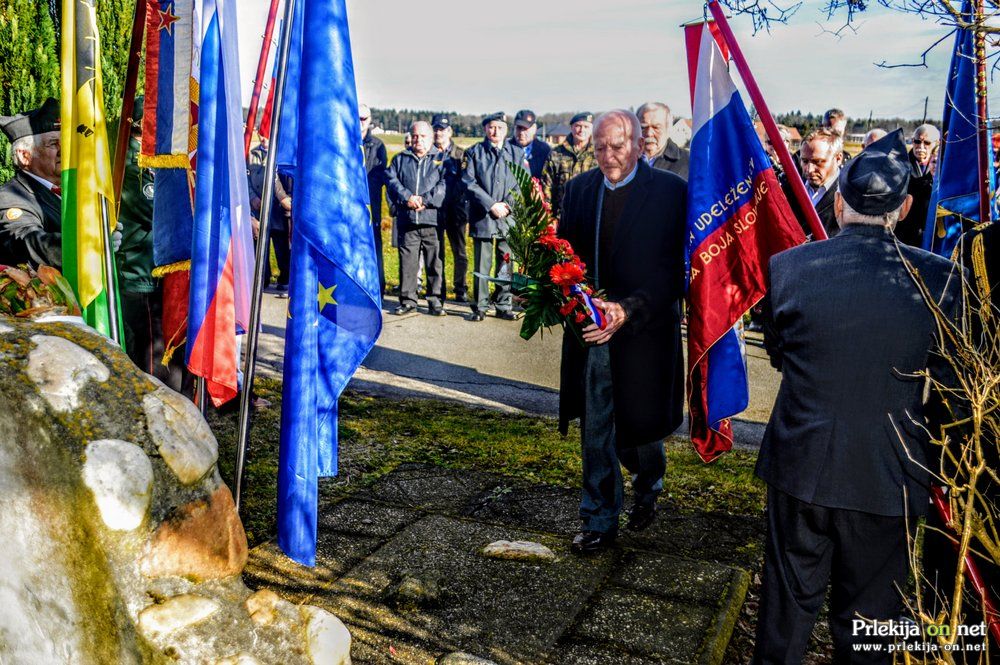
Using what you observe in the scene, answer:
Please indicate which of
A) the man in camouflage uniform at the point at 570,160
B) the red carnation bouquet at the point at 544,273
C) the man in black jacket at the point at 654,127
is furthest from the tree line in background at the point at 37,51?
the man in camouflage uniform at the point at 570,160

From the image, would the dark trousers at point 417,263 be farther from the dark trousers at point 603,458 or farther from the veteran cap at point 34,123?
the dark trousers at point 603,458

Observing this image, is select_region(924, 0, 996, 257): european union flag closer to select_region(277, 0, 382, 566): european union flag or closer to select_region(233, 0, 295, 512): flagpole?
select_region(277, 0, 382, 566): european union flag

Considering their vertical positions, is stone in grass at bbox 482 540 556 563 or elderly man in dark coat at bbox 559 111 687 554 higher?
elderly man in dark coat at bbox 559 111 687 554

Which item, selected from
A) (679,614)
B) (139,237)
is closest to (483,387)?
(139,237)

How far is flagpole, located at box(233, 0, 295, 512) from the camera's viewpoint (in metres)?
3.42

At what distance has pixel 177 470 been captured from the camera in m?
2.36

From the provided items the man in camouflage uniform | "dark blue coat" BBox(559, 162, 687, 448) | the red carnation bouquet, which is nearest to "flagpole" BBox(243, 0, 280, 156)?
the red carnation bouquet

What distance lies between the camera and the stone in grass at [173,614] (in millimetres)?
2262

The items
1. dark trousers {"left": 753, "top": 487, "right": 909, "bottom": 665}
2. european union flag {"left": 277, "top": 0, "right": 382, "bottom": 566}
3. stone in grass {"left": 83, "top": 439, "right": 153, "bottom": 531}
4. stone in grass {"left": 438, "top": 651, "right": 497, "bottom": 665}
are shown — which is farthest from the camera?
european union flag {"left": 277, "top": 0, "right": 382, "bottom": 566}

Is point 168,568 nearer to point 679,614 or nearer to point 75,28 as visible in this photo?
point 679,614

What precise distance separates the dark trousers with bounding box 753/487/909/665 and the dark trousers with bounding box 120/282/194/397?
3519 millimetres

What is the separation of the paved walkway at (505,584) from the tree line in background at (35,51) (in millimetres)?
2990

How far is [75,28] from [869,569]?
380 cm

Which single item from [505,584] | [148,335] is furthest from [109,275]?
[505,584]
